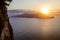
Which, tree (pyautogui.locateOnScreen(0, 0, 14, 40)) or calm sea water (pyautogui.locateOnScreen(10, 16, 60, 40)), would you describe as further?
calm sea water (pyautogui.locateOnScreen(10, 16, 60, 40))

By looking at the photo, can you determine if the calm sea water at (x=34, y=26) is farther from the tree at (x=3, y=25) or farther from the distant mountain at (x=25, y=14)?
the tree at (x=3, y=25)

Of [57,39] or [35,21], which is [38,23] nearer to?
[35,21]

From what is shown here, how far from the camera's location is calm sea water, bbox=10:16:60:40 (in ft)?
11.2

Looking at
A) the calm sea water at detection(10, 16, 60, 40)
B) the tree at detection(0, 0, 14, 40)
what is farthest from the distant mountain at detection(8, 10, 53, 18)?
the tree at detection(0, 0, 14, 40)

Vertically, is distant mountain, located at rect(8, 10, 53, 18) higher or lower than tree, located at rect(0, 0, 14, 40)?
higher

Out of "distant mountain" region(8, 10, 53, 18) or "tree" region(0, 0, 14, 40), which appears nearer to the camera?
"tree" region(0, 0, 14, 40)

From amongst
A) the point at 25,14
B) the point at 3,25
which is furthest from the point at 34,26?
the point at 3,25

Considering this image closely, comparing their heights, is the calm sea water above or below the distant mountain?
below

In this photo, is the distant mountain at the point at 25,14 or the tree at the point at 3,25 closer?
the tree at the point at 3,25

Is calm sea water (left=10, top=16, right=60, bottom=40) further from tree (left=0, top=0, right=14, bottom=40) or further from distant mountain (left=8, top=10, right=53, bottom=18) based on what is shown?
tree (left=0, top=0, right=14, bottom=40)

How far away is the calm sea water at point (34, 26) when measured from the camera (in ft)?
11.2

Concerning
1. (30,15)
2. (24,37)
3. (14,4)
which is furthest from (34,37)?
(14,4)

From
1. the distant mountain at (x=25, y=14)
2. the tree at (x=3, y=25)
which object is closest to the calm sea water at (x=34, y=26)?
the distant mountain at (x=25, y=14)

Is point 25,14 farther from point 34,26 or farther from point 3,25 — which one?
point 3,25
